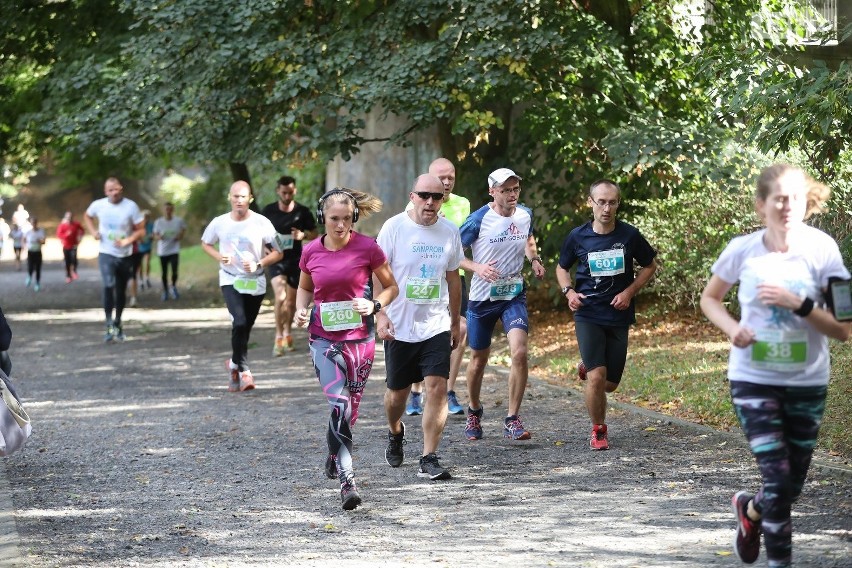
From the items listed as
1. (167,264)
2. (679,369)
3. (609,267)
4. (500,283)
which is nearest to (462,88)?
(679,369)

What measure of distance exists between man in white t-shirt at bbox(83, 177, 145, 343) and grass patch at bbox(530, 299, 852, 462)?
529 cm

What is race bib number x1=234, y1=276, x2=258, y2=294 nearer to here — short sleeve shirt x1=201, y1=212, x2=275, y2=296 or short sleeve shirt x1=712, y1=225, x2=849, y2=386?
short sleeve shirt x1=201, y1=212, x2=275, y2=296

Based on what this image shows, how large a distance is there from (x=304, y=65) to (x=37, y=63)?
10.1m

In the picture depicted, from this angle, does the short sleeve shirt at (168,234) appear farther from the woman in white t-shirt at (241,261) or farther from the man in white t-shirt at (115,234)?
the woman in white t-shirt at (241,261)

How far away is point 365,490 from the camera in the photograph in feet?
26.5

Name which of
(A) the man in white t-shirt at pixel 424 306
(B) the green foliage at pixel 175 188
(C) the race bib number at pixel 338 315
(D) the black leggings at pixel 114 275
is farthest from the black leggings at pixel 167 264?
(B) the green foliage at pixel 175 188

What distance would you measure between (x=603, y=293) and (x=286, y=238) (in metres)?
7.36

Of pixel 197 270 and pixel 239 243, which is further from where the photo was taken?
pixel 197 270

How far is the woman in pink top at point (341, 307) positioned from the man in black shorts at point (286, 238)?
7817mm

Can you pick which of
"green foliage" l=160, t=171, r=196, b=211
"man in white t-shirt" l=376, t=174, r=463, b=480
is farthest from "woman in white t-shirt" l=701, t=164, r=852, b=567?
"green foliage" l=160, t=171, r=196, b=211

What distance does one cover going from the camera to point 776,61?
10.5 metres

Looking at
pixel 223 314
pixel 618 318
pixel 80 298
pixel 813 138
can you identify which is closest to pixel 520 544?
pixel 618 318

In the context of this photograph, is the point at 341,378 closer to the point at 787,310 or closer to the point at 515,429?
the point at 515,429

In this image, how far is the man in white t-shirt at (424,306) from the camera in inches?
327
